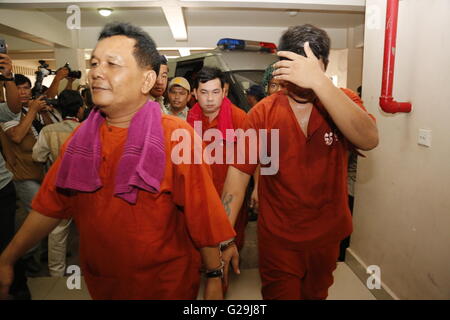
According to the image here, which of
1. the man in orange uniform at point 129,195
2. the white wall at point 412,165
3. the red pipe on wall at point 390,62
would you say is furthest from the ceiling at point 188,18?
the man in orange uniform at point 129,195

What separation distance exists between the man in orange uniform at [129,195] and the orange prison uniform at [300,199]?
17.7 inches

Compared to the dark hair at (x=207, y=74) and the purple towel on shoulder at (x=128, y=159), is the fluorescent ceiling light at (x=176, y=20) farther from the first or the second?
the purple towel on shoulder at (x=128, y=159)

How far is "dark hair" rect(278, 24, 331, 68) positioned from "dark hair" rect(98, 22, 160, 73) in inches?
23.5

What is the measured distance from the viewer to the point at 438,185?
6.05ft

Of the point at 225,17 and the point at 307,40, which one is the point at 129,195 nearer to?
the point at 307,40

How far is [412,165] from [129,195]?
180cm

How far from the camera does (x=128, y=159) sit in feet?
3.70

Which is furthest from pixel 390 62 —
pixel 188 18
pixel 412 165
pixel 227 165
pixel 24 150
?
pixel 188 18

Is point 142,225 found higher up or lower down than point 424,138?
lower down

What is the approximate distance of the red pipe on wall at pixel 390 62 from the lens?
71.5 inches
